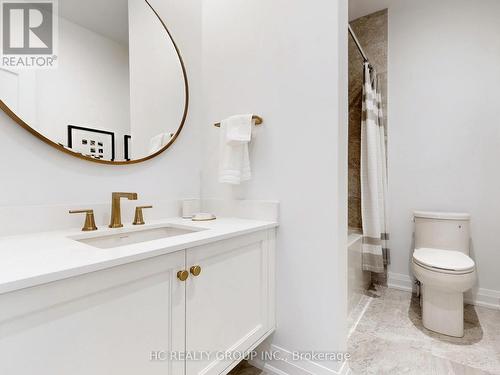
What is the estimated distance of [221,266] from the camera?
40.4 inches

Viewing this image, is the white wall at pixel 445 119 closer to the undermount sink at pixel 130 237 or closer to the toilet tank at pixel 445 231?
the toilet tank at pixel 445 231

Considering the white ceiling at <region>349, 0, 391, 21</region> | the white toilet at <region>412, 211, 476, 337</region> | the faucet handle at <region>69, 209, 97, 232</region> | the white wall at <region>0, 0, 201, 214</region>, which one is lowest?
the white toilet at <region>412, 211, 476, 337</region>

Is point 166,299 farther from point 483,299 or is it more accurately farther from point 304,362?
point 483,299

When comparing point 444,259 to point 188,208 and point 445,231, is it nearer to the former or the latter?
point 445,231

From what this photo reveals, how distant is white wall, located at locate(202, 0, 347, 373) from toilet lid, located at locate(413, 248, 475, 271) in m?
0.83

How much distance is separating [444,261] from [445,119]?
122cm

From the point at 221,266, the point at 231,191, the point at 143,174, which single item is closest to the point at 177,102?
the point at 143,174

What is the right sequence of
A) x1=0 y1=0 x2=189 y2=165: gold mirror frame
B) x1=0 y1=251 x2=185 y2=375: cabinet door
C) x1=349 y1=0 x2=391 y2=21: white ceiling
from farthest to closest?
1. x1=349 y1=0 x2=391 y2=21: white ceiling
2. x1=0 y1=0 x2=189 y2=165: gold mirror frame
3. x1=0 y1=251 x2=185 y2=375: cabinet door

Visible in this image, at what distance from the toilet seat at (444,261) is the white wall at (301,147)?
812mm

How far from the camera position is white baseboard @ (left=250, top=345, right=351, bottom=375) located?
121 centimetres

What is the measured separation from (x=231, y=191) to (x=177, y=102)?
0.64 meters

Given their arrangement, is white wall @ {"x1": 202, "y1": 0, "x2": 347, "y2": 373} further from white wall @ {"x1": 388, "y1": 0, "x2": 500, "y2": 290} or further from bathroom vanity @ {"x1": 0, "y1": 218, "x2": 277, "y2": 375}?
white wall @ {"x1": 388, "y1": 0, "x2": 500, "y2": 290}

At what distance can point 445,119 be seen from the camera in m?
2.17

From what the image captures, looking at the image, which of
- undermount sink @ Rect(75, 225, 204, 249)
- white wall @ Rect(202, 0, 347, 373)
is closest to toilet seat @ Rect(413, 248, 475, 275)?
white wall @ Rect(202, 0, 347, 373)
